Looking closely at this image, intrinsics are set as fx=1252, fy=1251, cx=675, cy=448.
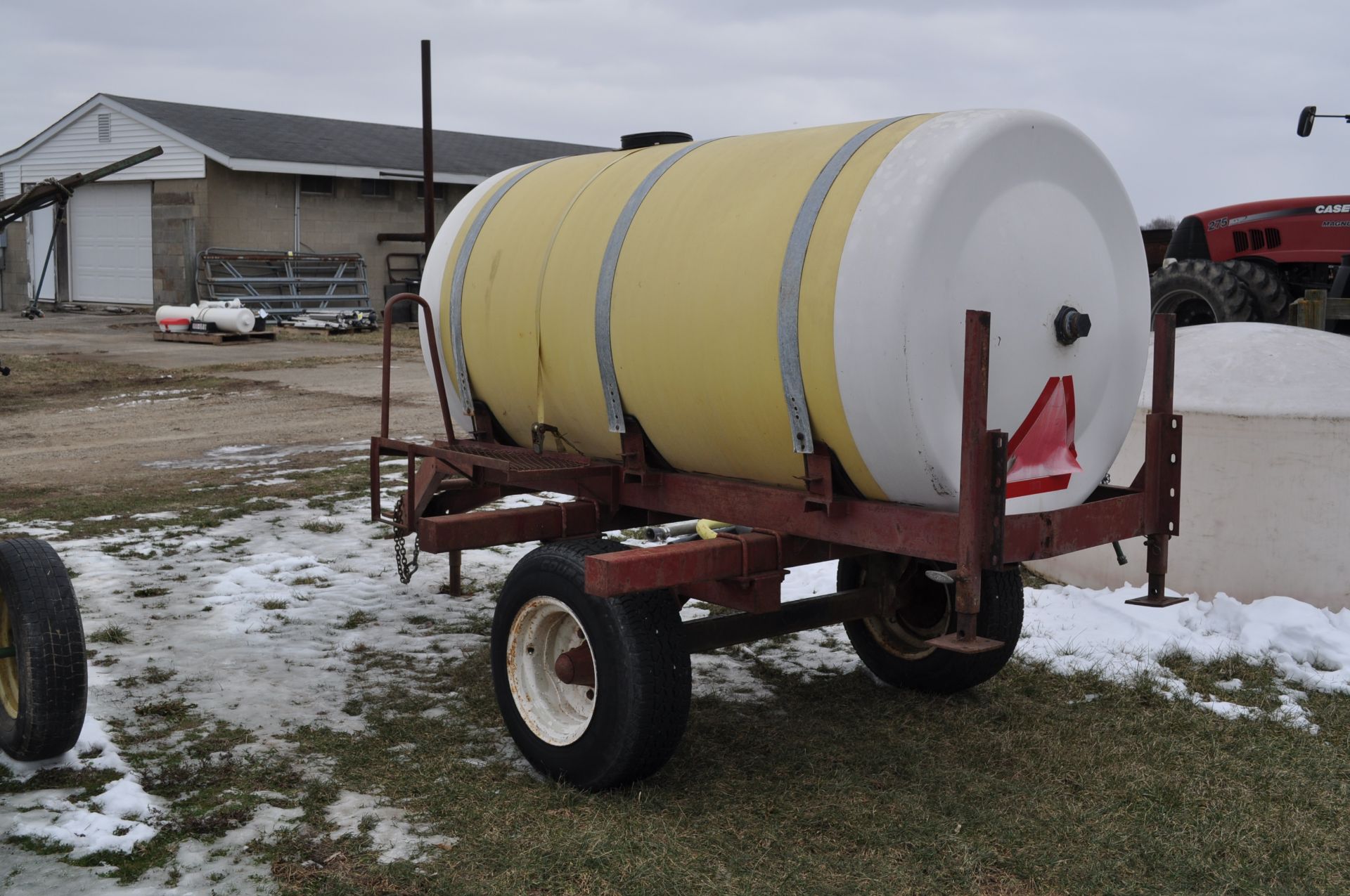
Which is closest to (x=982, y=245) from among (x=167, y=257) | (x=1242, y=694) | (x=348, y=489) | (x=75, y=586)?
(x=1242, y=694)

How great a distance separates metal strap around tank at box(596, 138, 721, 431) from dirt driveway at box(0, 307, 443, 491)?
270 inches

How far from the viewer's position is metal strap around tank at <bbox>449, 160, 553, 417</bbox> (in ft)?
18.2

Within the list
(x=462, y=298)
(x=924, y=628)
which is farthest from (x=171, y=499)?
(x=924, y=628)

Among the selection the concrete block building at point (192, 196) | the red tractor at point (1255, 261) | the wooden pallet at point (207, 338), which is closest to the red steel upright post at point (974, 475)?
the red tractor at point (1255, 261)

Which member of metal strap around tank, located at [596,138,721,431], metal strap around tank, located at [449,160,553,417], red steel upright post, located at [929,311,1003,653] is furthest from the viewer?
metal strap around tank, located at [449,160,553,417]

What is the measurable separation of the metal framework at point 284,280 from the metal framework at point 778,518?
22215mm

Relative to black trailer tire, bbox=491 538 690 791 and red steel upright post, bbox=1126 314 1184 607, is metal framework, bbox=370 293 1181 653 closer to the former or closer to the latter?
red steel upright post, bbox=1126 314 1184 607

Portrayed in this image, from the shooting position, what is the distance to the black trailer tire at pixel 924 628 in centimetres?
521

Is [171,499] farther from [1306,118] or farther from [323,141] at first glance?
[323,141]

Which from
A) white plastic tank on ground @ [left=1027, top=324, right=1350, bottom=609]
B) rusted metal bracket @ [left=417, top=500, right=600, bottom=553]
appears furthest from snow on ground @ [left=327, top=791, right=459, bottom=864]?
white plastic tank on ground @ [left=1027, top=324, right=1350, bottom=609]

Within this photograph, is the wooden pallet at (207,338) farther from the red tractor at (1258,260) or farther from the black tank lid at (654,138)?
the black tank lid at (654,138)

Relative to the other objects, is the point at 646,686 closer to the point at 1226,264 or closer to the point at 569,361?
the point at 569,361

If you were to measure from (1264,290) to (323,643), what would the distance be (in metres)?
11.6

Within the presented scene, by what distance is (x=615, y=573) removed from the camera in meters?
4.00
